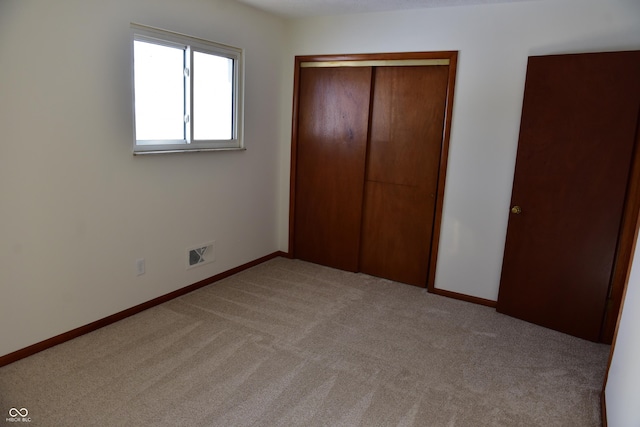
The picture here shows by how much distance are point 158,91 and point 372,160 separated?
1.90 meters

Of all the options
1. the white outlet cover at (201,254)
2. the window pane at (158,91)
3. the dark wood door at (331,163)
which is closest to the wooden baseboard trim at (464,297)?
the dark wood door at (331,163)

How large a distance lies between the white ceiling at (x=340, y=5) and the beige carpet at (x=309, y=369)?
7.69ft

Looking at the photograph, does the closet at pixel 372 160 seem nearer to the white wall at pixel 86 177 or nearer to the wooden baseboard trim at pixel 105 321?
the white wall at pixel 86 177

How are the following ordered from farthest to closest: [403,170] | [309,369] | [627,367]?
1. [403,170]
2. [309,369]
3. [627,367]

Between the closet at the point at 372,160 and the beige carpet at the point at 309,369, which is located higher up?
the closet at the point at 372,160

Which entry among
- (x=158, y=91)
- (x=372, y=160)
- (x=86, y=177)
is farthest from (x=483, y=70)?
(x=86, y=177)

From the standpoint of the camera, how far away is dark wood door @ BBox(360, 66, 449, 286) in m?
3.64

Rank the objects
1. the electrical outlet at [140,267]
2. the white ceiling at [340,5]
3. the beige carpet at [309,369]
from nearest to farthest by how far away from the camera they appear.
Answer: the beige carpet at [309,369] → the electrical outlet at [140,267] → the white ceiling at [340,5]

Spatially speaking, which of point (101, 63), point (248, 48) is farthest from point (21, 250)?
point (248, 48)

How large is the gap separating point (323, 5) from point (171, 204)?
2002 mm

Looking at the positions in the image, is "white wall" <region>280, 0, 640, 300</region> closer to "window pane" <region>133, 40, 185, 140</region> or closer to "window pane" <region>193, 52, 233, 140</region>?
"window pane" <region>193, 52, 233, 140</region>

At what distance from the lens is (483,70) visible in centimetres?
334

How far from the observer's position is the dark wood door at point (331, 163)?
13.0 feet

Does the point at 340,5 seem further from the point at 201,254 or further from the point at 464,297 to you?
the point at 464,297
